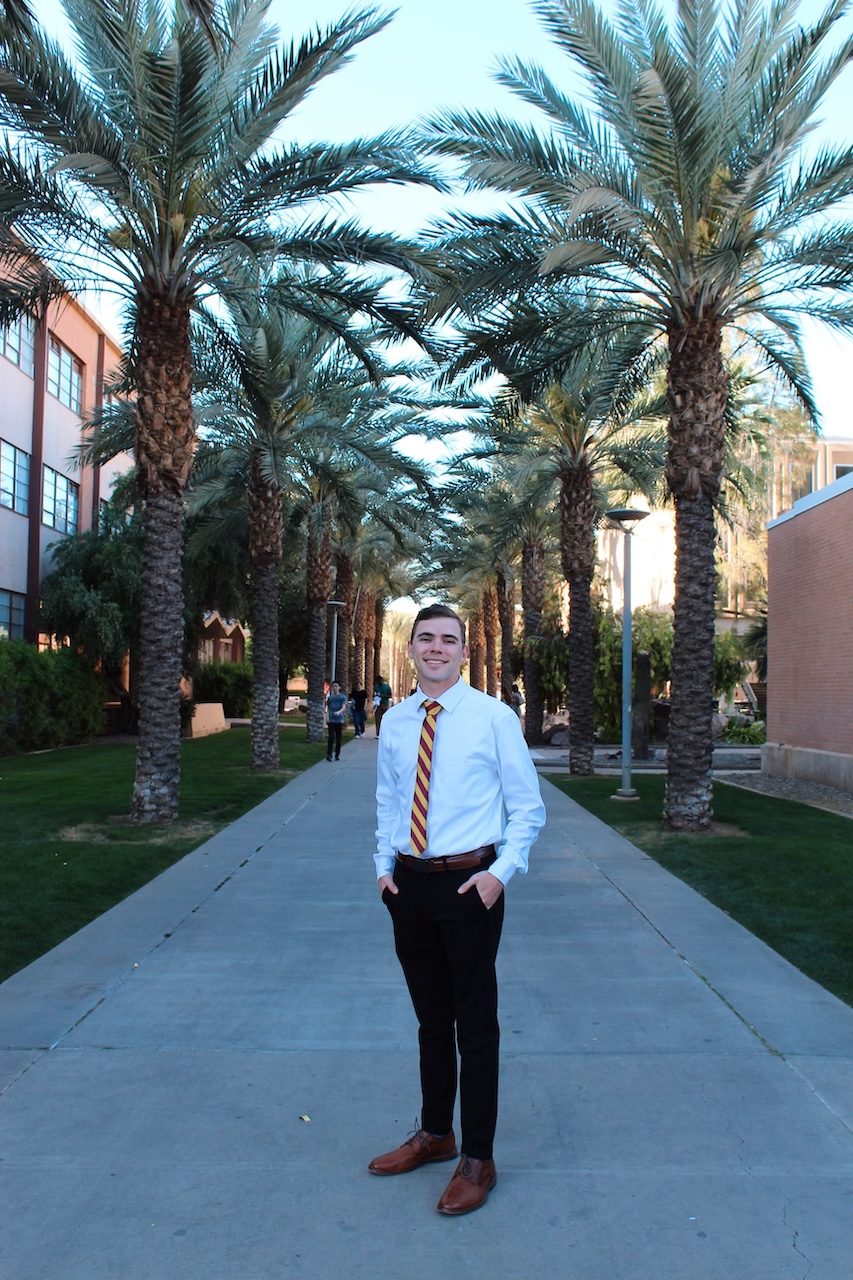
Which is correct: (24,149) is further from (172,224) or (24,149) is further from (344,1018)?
(344,1018)

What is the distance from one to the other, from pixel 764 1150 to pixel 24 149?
1153 cm

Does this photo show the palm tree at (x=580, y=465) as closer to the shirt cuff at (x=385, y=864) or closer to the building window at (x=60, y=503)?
the building window at (x=60, y=503)

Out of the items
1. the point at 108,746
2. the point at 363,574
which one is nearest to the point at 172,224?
the point at 108,746

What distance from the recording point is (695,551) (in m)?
12.7

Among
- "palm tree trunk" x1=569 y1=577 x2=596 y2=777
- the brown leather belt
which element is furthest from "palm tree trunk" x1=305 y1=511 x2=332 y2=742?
the brown leather belt

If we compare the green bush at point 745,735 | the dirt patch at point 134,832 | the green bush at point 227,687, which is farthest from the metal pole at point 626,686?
the green bush at point 227,687

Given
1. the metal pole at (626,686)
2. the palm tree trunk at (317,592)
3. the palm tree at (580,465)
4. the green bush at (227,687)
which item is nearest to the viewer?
the metal pole at (626,686)

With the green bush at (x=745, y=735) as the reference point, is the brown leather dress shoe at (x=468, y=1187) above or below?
below

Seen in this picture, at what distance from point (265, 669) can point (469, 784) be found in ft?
56.7

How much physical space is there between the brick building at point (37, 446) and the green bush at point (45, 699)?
4.73 feet

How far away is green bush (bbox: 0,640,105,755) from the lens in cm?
2321

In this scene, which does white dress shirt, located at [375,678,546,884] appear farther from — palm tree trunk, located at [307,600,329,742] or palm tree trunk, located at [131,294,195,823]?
palm tree trunk, located at [307,600,329,742]

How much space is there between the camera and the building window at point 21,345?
85.1 ft

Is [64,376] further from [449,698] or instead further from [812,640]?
[449,698]
